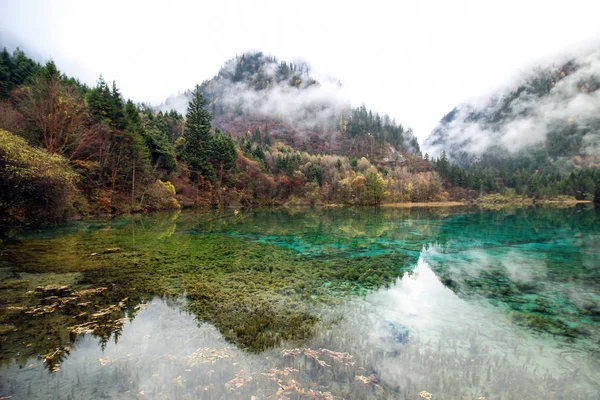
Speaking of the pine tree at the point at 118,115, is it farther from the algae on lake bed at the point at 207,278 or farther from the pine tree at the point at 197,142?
the algae on lake bed at the point at 207,278

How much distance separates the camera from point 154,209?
49562mm

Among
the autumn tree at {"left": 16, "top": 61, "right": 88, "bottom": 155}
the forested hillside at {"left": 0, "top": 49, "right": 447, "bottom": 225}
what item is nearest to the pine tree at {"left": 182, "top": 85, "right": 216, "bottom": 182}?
the forested hillside at {"left": 0, "top": 49, "right": 447, "bottom": 225}

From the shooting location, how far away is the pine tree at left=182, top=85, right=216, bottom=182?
60625 mm

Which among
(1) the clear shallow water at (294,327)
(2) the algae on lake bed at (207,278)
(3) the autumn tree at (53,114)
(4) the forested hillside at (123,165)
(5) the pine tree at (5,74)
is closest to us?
(1) the clear shallow water at (294,327)

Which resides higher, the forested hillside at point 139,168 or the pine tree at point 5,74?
the pine tree at point 5,74

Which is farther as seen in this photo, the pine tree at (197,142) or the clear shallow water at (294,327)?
the pine tree at (197,142)

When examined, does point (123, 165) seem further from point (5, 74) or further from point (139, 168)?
point (5, 74)

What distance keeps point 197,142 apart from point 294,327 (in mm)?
60846

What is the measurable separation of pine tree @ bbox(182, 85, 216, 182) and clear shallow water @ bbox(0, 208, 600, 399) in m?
46.2

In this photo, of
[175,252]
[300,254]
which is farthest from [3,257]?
[300,254]

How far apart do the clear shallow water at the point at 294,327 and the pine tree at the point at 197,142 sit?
46.2m

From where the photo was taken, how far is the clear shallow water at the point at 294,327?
212 inches

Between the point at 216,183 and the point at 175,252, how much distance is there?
48900 millimetres

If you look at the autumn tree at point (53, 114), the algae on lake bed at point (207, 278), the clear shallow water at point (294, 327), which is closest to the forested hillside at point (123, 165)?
the autumn tree at point (53, 114)
